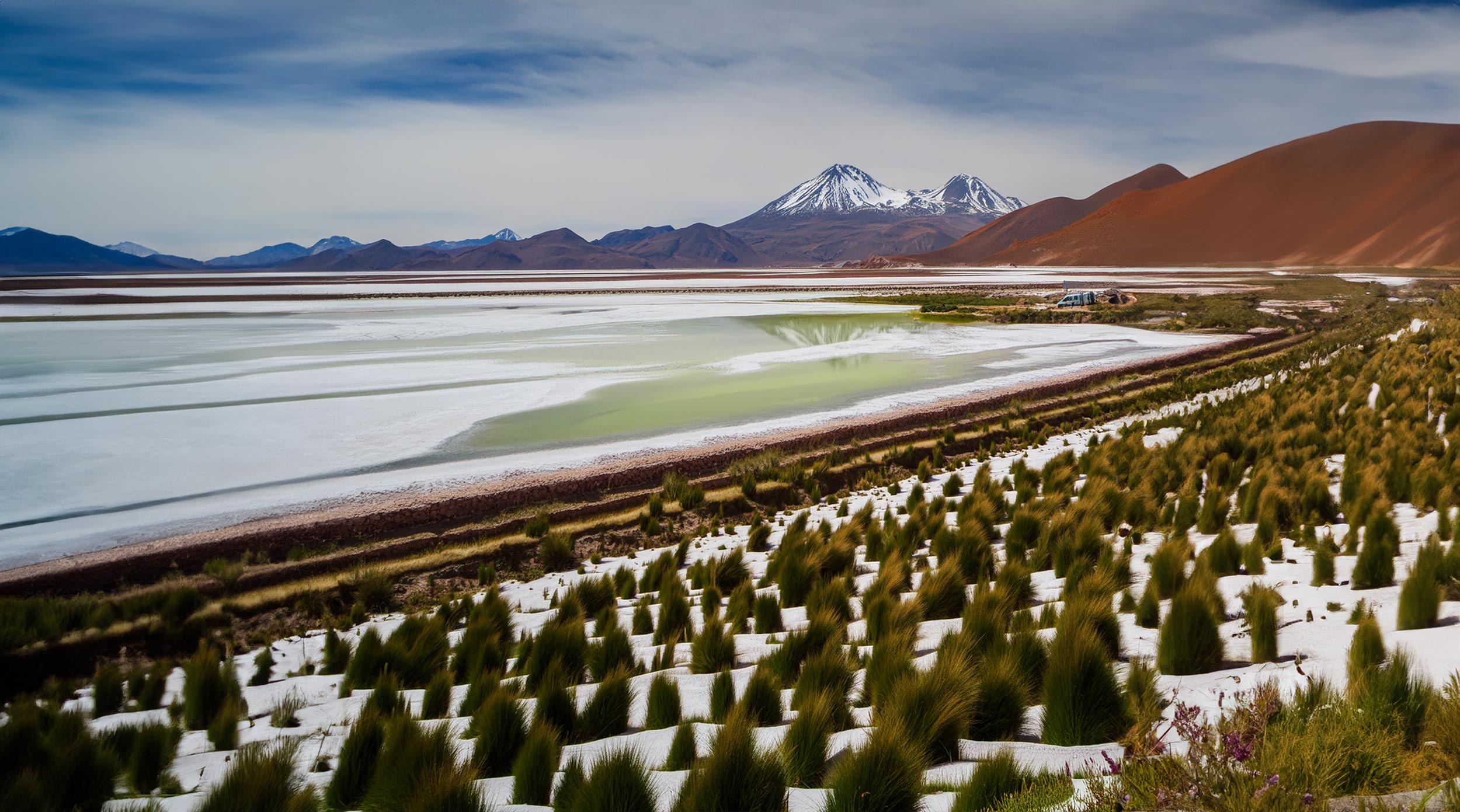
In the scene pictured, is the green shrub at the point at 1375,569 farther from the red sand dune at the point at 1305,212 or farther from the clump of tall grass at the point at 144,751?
the red sand dune at the point at 1305,212

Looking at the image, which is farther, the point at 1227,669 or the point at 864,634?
the point at 864,634

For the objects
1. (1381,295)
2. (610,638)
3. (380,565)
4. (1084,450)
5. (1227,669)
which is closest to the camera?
(1227,669)

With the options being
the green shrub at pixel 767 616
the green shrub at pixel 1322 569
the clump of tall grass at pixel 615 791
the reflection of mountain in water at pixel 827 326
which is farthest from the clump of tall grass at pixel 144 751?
the reflection of mountain in water at pixel 827 326

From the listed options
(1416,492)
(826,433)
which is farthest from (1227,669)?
(826,433)

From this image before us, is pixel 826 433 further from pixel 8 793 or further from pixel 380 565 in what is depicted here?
pixel 8 793

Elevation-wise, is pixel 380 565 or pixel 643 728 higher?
pixel 643 728

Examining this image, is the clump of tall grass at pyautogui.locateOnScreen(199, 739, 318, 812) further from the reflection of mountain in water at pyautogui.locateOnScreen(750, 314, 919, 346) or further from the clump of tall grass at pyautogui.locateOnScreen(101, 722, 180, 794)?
the reflection of mountain in water at pyautogui.locateOnScreen(750, 314, 919, 346)
